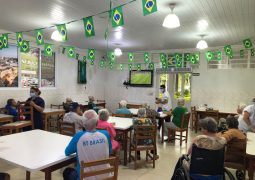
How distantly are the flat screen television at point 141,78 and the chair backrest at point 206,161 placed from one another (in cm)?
691

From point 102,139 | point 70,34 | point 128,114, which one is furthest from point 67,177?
point 70,34

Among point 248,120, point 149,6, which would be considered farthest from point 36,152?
point 248,120

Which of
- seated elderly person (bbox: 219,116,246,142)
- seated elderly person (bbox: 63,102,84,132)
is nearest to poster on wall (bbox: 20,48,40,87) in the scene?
seated elderly person (bbox: 63,102,84,132)

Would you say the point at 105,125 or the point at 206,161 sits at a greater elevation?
the point at 105,125

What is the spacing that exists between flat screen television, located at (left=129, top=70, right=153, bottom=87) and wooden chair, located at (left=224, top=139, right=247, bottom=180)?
6340 mm

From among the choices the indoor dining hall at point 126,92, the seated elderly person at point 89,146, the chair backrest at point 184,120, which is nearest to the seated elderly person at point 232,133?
the indoor dining hall at point 126,92

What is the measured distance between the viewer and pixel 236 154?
2932 mm

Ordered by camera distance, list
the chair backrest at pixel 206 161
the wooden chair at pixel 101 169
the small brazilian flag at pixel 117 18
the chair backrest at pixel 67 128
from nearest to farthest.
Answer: the wooden chair at pixel 101 169 → the chair backrest at pixel 206 161 → the small brazilian flag at pixel 117 18 → the chair backrest at pixel 67 128

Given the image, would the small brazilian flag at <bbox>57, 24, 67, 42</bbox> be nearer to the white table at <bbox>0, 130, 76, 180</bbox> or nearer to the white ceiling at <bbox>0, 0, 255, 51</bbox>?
the white ceiling at <bbox>0, 0, 255, 51</bbox>

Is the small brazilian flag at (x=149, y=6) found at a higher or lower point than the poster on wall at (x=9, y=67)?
higher

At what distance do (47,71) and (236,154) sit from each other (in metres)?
6.46

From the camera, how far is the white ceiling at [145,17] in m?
3.82

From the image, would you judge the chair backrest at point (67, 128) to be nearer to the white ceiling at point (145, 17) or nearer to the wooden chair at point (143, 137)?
the wooden chair at point (143, 137)

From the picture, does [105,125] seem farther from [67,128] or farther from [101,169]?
[101,169]
